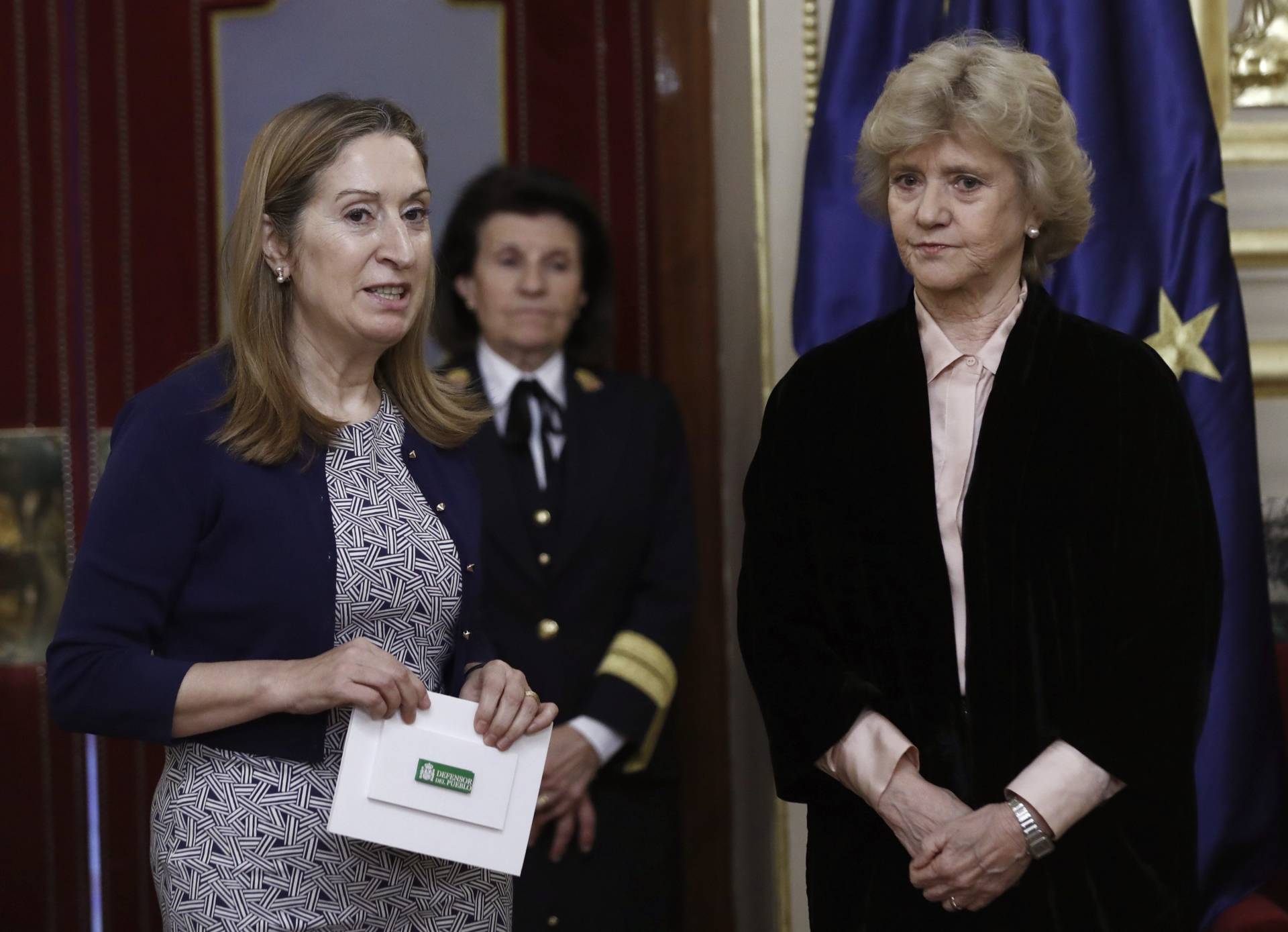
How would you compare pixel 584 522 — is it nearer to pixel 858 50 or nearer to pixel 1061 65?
pixel 858 50

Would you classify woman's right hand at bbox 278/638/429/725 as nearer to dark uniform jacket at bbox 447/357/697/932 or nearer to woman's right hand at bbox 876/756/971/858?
woman's right hand at bbox 876/756/971/858

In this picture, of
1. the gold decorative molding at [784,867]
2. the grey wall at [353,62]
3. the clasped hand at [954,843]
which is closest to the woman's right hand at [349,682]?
the clasped hand at [954,843]

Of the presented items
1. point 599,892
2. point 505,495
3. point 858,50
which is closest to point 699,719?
point 599,892

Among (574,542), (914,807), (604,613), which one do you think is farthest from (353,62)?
(914,807)

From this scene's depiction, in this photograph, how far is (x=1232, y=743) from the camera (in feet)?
8.34

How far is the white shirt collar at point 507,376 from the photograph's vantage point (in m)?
2.89

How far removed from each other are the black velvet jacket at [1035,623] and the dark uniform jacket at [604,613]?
94 cm

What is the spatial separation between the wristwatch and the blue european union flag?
36.5 inches

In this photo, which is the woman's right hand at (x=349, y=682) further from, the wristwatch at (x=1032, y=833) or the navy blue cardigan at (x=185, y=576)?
the wristwatch at (x=1032, y=833)

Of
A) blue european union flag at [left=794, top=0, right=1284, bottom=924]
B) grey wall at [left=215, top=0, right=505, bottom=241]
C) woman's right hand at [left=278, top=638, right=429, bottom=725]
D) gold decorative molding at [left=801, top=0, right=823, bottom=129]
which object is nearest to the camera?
woman's right hand at [left=278, top=638, right=429, bottom=725]

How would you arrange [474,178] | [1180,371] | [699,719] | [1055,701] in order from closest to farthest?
1. [1055,701]
2. [1180,371]
3. [474,178]
4. [699,719]

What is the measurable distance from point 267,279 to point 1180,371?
160 cm

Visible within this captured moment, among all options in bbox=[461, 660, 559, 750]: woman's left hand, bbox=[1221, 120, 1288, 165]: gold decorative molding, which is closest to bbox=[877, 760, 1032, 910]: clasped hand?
bbox=[461, 660, 559, 750]: woman's left hand

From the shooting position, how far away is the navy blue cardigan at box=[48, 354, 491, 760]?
62.7 inches
